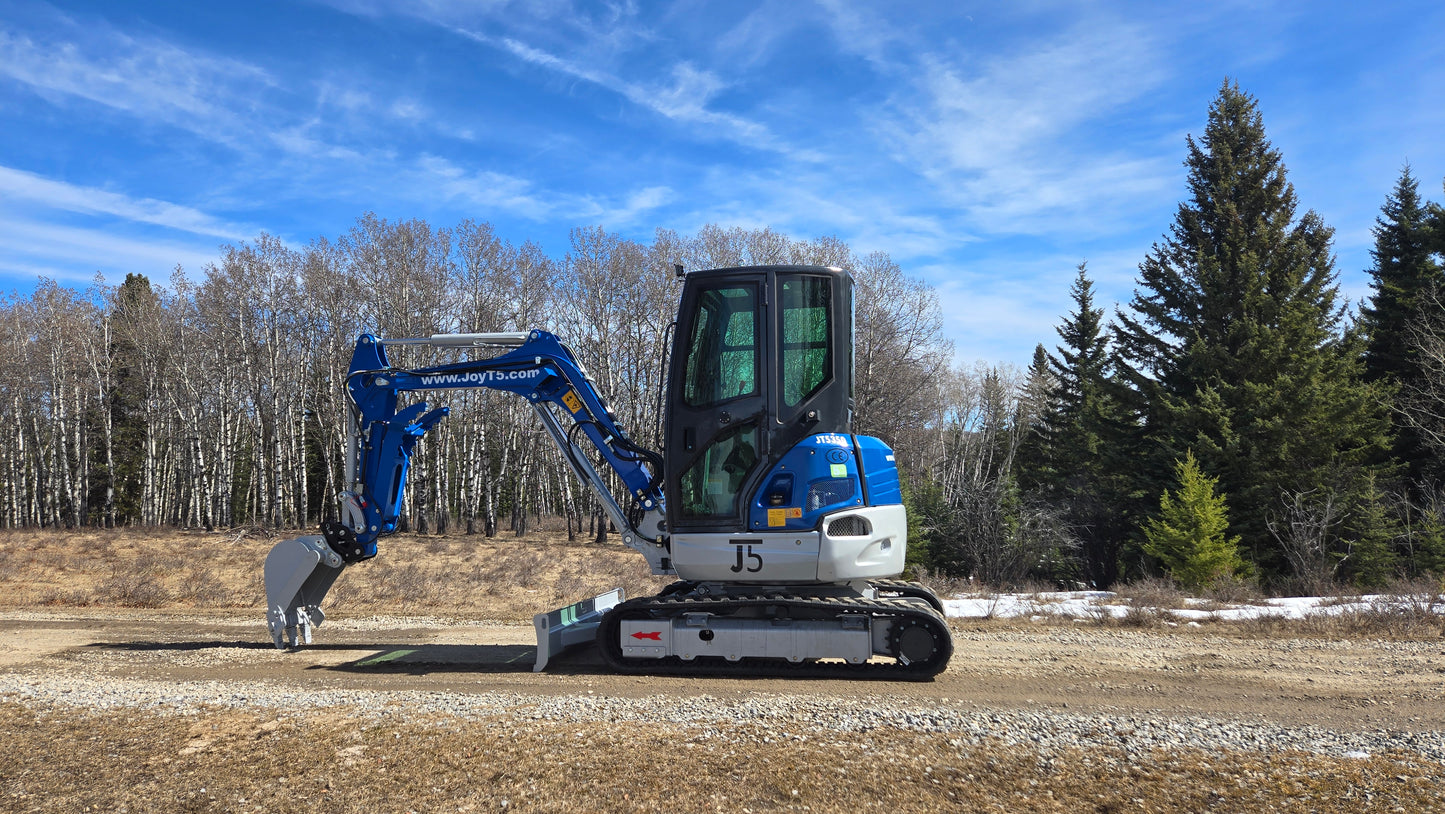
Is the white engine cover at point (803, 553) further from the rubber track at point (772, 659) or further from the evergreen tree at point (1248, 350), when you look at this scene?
the evergreen tree at point (1248, 350)

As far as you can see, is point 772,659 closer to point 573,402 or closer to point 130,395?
point 573,402

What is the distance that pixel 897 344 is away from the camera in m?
33.7

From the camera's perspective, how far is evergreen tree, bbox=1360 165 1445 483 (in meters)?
23.2

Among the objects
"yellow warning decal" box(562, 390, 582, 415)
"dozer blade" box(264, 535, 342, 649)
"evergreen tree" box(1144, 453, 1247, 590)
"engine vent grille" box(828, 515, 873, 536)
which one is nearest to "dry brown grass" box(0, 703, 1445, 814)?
"engine vent grille" box(828, 515, 873, 536)

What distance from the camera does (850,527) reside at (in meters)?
7.36

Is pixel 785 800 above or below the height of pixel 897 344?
below

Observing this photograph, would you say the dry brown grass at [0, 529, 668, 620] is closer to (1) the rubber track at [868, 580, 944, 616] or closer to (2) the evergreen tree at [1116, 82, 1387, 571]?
(1) the rubber track at [868, 580, 944, 616]

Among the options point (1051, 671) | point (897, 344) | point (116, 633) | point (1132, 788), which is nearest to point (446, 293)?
point (897, 344)

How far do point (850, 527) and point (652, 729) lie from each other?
2.48m

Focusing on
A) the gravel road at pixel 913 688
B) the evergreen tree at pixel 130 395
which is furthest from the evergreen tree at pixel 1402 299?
the evergreen tree at pixel 130 395

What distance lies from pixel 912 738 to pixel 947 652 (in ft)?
5.94

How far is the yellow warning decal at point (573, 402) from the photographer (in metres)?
8.38

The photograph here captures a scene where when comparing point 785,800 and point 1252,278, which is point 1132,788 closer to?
point 785,800

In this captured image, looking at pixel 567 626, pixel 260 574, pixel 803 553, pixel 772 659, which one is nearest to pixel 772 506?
pixel 803 553
